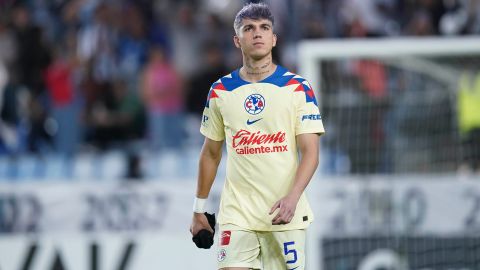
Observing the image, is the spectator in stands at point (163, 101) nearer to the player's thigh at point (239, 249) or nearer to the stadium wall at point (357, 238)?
the stadium wall at point (357, 238)

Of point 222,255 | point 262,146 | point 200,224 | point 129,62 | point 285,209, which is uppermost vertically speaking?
point 129,62

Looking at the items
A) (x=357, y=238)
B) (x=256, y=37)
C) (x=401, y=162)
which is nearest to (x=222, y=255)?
(x=256, y=37)

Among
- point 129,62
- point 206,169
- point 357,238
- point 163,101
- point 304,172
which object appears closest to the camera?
point 304,172

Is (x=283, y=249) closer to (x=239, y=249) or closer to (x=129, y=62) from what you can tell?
(x=239, y=249)

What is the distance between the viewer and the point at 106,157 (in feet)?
40.1

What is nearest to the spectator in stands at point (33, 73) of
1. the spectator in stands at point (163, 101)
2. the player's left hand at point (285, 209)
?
the spectator in stands at point (163, 101)

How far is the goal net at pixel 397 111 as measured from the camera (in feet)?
29.6

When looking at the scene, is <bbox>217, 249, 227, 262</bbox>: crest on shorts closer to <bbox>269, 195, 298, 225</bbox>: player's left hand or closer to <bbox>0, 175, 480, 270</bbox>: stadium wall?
<bbox>269, 195, 298, 225</bbox>: player's left hand

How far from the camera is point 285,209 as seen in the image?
5.06m

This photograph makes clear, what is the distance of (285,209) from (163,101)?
7732 millimetres

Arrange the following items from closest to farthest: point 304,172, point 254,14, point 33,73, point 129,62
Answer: point 304,172 < point 254,14 < point 33,73 < point 129,62

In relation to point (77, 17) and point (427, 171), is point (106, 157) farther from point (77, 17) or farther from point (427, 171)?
point (427, 171)

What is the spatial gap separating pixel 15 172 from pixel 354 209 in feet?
16.1

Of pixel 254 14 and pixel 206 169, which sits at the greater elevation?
pixel 254 14
